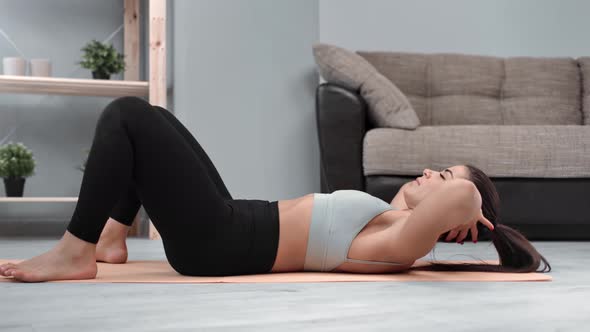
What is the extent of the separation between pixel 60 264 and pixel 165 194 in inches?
11.1

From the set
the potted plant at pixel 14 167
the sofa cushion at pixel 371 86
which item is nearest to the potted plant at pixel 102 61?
the potted plant at pixel 14 167

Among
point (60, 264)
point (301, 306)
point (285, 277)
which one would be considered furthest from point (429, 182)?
point (60, 264)

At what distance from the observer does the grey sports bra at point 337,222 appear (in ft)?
5.41

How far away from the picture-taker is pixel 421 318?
45.0 inches

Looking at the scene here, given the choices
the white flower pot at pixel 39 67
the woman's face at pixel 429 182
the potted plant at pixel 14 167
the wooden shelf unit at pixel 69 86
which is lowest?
the potted plant at pixel 14 167

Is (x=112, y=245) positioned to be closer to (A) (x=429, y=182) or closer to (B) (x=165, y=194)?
(B) (x=165, y=194)

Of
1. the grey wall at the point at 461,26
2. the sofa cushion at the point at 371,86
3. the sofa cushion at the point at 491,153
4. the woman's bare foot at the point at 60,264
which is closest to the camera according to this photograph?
the woman's bare foot at the point at 60,264

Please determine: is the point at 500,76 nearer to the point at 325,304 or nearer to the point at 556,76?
the point at 556,76

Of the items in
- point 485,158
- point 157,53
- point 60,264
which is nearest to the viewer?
point 60,264

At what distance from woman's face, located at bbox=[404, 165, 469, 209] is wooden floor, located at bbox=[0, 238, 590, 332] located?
0.22 meters

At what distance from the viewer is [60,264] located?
1555 mm

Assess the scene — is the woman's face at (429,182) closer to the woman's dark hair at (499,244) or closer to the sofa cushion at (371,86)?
the woman's dark hair at (499,244)

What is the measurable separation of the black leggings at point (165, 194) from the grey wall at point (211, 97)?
198 cm

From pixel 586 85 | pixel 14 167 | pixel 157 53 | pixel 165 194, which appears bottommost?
pixel 14 167
